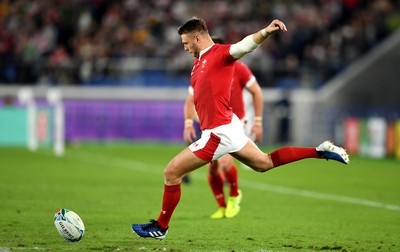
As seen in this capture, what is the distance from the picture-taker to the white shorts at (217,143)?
30.1 ft

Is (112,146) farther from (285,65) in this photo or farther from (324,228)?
(324,228)

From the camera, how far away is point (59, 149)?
2612 cm

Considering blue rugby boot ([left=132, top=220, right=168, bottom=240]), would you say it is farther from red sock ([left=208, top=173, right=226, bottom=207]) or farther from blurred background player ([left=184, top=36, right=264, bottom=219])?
red sock ([left=208, top=173, right=226, bottom=207])

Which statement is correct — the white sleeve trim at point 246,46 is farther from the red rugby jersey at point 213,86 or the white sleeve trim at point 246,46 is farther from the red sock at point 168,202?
the red sock at point 168,202

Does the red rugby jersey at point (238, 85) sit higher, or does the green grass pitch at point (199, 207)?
the red rugby jersey at point (238, 85)

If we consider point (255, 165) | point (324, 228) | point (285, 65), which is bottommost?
point (324, 228)

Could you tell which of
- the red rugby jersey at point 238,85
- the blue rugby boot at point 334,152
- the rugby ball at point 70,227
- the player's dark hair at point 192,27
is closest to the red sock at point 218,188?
the red rugby jersey at point 238,85

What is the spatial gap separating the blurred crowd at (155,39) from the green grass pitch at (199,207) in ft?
25.7

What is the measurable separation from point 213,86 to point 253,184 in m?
8.86

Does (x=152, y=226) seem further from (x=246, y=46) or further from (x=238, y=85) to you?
(x=238, y=85)

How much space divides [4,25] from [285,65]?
955 centimetres

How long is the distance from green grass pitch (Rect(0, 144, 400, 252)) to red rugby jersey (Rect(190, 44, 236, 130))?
124 centimetres

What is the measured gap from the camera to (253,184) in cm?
1781

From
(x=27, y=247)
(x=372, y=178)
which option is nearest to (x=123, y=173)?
(x=372, y=178)
